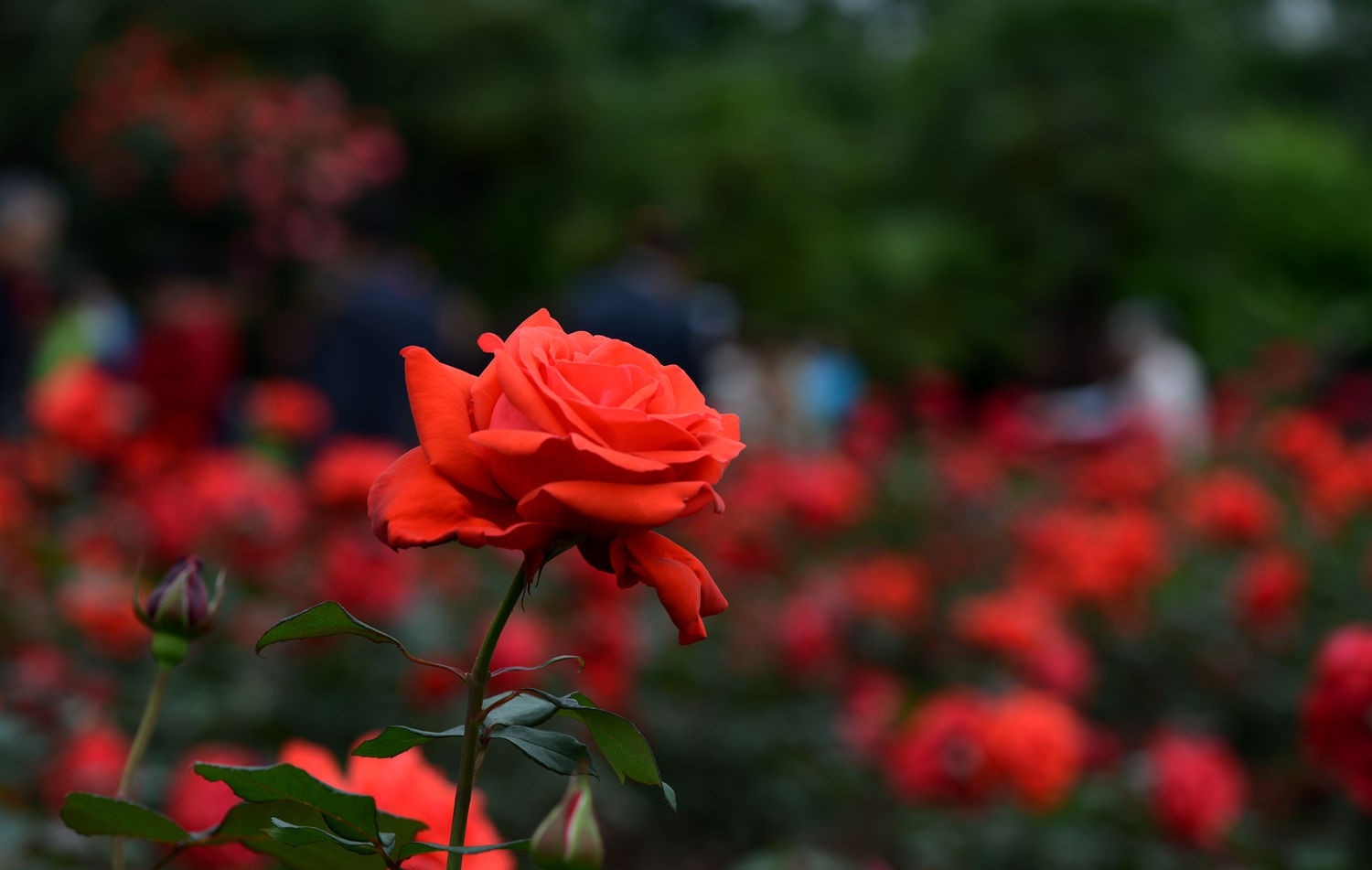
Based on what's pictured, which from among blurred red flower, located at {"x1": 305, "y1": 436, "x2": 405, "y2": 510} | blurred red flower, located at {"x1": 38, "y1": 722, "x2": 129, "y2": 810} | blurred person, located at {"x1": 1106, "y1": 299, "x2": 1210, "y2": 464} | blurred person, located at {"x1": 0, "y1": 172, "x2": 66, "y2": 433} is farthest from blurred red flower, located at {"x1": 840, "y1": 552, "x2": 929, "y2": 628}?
blurred person, located at {"x1": 1106, "y1": 299, "x2": 1210, "y2": 464}

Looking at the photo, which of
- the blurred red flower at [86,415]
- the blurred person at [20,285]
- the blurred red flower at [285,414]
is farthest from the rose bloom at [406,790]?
the blurred person at [20,285]

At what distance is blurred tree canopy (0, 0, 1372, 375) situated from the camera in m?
11.5

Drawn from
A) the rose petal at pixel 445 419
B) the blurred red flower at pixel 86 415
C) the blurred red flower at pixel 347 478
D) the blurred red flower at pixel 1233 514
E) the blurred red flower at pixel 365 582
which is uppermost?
the blurred red flower at pixel 1233 514

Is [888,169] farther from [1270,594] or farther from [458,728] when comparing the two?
[458,728]

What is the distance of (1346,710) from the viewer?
3.54 feet

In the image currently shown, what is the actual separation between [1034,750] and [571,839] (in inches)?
46.0

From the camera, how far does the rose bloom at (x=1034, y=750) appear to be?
58.4 inches

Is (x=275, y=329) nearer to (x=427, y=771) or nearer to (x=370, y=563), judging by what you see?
(x=370, y=563)

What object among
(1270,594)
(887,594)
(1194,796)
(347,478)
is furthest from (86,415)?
(1270,594)

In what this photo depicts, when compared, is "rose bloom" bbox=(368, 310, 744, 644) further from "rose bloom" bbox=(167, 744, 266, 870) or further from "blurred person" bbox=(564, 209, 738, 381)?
"blurred person" bbox=(564, 209, 738, 381)

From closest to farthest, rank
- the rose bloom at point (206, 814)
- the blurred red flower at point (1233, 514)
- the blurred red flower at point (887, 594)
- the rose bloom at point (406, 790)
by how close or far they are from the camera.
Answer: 1. the rose bloom at point (406, 790)
2. the rose bloom at point (206, 814)
3. the blurred red flower at point (887, 594)
4. the blurred red flower at point (1233, 514)

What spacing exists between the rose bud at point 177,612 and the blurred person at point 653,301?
8.41 ft

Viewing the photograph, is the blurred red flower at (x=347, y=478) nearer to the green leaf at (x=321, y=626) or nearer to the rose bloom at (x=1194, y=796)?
the rose bloom at (x=1194, y=796)

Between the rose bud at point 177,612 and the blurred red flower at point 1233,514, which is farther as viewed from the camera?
the blurred red flower at point 1233,514
